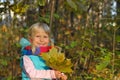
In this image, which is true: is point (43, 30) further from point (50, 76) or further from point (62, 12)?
point (62, 12)

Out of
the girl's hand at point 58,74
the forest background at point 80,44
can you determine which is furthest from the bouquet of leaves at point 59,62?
the forest background at point 80,44

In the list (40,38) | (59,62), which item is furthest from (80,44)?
(59,62)

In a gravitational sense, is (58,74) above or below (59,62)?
below

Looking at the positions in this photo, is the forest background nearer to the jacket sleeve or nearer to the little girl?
the little girl

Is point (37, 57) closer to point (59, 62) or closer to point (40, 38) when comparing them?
point (40, 38)

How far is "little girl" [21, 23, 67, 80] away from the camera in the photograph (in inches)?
119

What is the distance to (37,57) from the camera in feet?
10.2

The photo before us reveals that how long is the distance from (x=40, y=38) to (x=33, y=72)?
0.97 feet

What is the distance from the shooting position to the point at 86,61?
5.38m

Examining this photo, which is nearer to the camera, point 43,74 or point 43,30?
point 43,74

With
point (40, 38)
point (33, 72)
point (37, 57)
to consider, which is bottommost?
point (33, 72)

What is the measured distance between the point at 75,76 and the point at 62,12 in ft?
19.8

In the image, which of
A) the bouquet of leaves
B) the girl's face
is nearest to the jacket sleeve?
the girl's face

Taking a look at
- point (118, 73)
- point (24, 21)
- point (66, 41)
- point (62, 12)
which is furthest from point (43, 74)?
point (62, 12)
